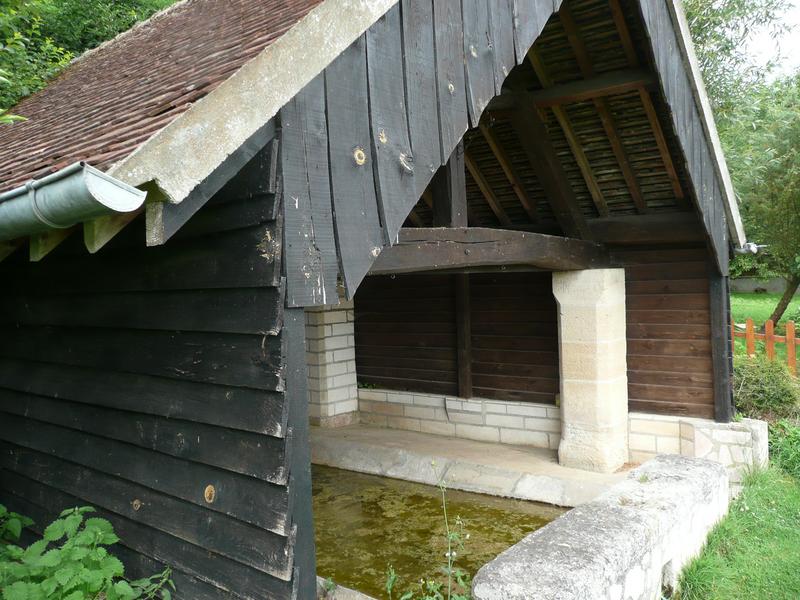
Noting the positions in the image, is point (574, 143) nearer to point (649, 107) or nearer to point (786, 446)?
point (649, 107)

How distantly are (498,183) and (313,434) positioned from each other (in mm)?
3810

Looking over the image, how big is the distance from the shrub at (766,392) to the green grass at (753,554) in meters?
1.47

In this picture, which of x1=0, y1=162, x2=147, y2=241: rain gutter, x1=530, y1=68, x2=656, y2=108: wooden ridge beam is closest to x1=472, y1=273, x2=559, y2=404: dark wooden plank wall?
x1=530, y1=68, x2=656, y2=108: wooden ridge beam

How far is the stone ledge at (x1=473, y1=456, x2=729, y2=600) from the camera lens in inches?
103

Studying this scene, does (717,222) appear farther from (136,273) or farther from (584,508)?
(136,273)

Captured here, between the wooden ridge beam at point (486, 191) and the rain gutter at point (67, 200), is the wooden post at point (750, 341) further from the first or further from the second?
the rain gutter at point (67, 200)

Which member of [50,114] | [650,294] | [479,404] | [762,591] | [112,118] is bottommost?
[762,591]

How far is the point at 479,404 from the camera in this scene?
695cm

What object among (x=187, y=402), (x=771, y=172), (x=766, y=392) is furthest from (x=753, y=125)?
(x=187, y=402)

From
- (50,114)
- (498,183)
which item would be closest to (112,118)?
(50,114)

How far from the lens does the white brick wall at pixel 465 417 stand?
6.47m

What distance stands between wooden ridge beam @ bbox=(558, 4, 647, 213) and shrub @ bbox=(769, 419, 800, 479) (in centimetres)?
269

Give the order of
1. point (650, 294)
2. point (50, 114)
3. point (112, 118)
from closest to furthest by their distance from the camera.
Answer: point (112, 118)
point (50, 114)
point (650, 294)

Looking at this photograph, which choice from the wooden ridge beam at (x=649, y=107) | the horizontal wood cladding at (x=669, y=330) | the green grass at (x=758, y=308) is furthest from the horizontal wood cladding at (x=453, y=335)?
the green grass at (x=758, y=308)
